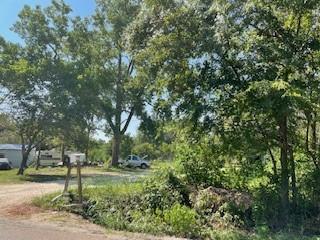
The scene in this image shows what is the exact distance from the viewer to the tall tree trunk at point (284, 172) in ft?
36.9

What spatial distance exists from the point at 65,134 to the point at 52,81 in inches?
152

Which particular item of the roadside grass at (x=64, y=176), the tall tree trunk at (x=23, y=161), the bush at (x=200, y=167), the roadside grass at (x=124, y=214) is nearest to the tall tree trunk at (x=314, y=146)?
the bush at (x=200, y=167)

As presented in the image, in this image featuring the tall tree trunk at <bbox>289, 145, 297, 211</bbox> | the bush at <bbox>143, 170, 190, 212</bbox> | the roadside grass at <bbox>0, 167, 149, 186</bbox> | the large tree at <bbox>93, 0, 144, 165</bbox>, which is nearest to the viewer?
the tall tree trunk at <bbox>289, 145, 297, 211</bbox>

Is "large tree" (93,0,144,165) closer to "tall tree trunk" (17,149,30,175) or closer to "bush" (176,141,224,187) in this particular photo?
"tall tree trunk" (17,149,30,175)

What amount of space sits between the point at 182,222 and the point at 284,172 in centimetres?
329

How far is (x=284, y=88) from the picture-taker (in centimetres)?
963

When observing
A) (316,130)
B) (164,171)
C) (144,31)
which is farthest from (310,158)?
(144,31)

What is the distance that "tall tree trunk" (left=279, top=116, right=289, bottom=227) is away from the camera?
11.2 meters

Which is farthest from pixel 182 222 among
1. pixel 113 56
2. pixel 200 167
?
pixel 113 56

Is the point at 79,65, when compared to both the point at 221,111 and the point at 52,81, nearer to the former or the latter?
the point at 52,81

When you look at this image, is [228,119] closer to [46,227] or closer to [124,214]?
[124,214]

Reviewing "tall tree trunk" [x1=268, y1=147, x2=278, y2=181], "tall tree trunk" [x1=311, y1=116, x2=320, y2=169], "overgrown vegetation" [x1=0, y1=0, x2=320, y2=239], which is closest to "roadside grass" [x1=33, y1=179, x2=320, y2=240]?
"overgrown vegetation" [x1=0, y1=0, x2=320, y2=239]

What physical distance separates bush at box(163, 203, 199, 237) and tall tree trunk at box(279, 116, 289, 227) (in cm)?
226

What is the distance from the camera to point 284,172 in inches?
468
